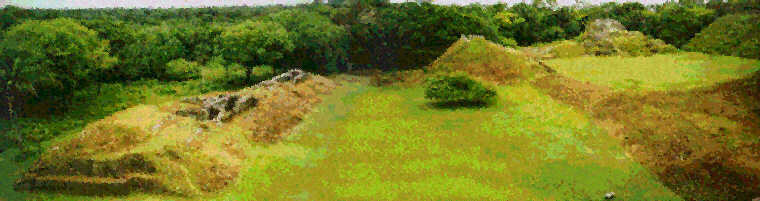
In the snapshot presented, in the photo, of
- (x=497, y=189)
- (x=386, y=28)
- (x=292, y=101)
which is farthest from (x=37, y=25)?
(x=386, y=28)

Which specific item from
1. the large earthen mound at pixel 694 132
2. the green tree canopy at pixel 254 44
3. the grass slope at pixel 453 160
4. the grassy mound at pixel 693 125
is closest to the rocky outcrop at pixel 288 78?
the grass slope at pixel 453 160

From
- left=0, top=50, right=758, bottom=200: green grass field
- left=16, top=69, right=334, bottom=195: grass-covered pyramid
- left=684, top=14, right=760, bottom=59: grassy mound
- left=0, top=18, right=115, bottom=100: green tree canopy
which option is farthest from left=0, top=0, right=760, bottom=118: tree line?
left=0, top=50, right=758, bottom=200: green grass field

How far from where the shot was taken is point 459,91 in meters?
14.9

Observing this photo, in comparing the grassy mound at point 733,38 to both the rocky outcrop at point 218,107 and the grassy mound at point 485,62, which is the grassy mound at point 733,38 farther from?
the rocky outcrop at point 218,107

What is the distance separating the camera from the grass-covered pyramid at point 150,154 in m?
7.94

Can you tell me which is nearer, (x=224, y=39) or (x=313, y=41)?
(x=224, y=39)

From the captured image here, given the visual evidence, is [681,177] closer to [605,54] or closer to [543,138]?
[543,138]

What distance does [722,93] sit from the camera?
38.6 ft

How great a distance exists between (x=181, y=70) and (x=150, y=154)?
14654mm

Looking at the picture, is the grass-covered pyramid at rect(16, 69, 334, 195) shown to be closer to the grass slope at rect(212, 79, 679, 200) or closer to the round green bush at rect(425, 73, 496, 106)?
the grass slope at rect(212, 79, 679, 200)

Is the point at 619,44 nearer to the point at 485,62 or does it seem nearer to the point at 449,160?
the point at 485,62

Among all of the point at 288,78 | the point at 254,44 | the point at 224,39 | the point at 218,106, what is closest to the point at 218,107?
the point at 218,106

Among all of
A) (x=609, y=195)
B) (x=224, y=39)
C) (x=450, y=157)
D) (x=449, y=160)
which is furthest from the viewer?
(x=224, y=39)

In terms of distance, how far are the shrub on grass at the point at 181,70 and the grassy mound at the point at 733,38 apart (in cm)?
2041
